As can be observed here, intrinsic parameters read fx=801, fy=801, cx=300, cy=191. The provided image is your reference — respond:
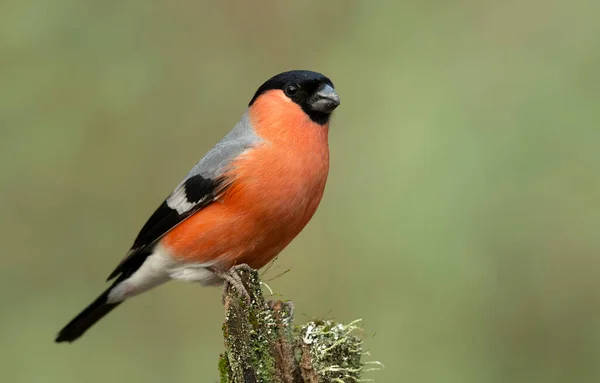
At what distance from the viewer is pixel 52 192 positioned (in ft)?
19.8

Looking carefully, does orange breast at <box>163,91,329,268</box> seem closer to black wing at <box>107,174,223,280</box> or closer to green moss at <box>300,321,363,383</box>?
black wing at <box>107,174,223,280</box>

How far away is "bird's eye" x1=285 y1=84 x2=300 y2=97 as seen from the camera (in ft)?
13.9

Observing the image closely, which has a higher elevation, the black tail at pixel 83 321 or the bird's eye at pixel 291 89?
the bird's eye at pixel 291 89

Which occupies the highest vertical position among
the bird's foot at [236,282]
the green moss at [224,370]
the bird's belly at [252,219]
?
the bird's belly at [252,219]

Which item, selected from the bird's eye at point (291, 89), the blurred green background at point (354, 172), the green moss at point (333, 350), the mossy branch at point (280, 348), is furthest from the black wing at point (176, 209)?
the blurred green background at point (354, 172)

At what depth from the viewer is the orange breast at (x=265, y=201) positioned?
384 cm

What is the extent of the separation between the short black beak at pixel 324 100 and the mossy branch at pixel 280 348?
1.25 m

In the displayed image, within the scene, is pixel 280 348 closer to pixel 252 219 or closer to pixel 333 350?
pixel 333 350

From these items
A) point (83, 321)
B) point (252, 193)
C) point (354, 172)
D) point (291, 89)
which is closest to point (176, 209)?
point (252, 193)

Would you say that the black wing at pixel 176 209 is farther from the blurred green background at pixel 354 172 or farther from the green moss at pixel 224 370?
the blurred green background at pixel 354 172

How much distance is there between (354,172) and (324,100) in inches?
80.4

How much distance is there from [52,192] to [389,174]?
2.53m

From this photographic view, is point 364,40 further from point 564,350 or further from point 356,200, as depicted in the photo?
point 564,350

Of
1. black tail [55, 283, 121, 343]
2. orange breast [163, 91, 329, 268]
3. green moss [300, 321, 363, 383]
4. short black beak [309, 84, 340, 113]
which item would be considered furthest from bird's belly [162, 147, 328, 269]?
black tail [55, 283, 121, 343]
